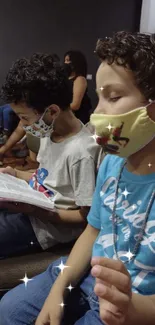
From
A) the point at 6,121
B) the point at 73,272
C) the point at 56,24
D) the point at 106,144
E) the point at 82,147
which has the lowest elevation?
the point at 6,121

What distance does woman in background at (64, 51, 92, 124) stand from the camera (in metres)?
2.06

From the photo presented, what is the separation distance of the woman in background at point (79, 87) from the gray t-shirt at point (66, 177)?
915 millimetres

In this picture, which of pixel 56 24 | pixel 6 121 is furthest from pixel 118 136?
pixel 56 24

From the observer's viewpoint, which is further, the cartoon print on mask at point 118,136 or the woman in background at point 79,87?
the woman in background at point 79,87

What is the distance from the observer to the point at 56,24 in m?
3.20

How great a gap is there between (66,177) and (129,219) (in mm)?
387

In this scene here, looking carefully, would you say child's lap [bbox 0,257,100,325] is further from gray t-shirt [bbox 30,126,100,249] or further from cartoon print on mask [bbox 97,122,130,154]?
cartoon print on mask [bbox 97,122,130,154]

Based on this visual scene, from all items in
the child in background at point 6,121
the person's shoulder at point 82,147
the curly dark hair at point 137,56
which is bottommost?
the child in background at point 6,121

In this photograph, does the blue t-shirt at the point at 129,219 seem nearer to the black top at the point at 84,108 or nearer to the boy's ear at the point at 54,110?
the boy's ear at the point at 54,110

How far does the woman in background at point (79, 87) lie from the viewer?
81.2 inches

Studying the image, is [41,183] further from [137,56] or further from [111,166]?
[137,56]

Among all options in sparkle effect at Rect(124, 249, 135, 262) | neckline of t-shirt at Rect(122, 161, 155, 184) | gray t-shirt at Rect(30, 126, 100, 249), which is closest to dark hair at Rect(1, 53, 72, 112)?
gray t-shirt at Rect(30, 126, 100, 249)

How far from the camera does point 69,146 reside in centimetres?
107

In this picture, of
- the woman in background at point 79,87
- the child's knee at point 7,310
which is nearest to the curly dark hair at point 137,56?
the child's knee at point 7,310
